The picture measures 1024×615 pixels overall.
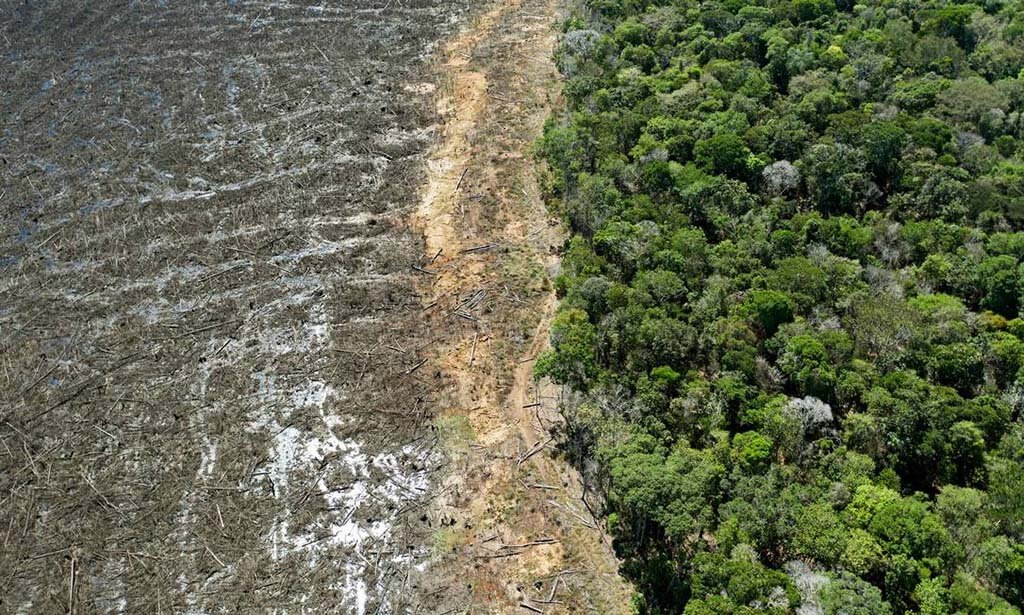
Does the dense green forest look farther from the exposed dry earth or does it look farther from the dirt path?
the exposed dry earth

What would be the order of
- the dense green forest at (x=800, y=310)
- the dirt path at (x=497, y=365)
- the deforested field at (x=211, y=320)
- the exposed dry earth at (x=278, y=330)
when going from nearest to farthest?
the dense green forest at (x=800, y=310)
the dirt path at (x=497, y=365)
the exposed dry earth at (x=278, y=330)
the deforested field at (x=211, y=320)

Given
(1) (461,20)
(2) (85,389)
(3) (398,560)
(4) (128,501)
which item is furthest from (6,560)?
(1) (461,20)

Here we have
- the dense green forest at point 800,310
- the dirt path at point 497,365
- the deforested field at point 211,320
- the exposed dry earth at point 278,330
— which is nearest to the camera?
the dense green forest at point 800,310

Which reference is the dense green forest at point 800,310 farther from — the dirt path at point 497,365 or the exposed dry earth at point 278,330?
the exposed dry earth at point 278,330

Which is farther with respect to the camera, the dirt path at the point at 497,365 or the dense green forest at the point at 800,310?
the dirt path at the point at 497,365

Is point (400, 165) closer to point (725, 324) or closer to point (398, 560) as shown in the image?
point (725, 324)

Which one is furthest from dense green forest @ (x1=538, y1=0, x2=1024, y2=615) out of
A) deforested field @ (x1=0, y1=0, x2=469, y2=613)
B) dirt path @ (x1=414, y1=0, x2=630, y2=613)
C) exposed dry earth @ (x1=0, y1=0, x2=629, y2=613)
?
deforested field @ (x1=0, y1=0, x2=469, y2=613)

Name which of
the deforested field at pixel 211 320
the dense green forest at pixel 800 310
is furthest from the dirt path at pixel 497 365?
the dense green forest at pixel 800 310

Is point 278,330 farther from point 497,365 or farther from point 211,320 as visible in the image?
point 497,365
